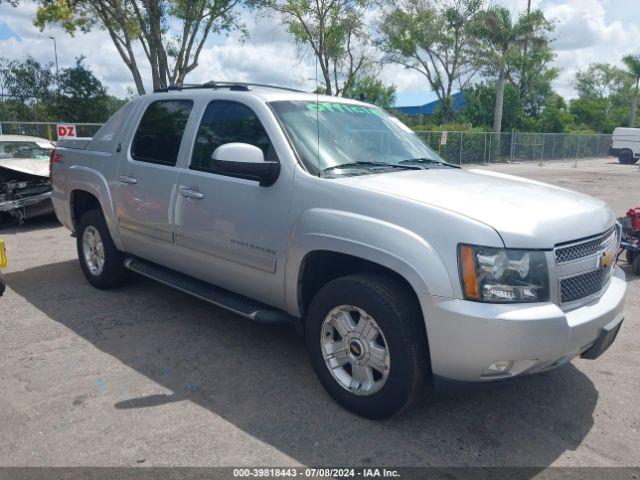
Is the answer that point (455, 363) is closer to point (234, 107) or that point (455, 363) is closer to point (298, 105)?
point (298, 105)

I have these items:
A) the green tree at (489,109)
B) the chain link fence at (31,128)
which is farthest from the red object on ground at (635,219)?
the green tree at (489,109)

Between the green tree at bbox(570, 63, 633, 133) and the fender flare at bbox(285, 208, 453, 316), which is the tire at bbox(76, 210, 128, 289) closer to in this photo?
the fender flare at bbox(285, 208, 453, 316)

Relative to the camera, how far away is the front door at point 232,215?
143 inches

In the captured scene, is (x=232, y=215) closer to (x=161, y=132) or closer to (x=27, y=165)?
(x=161, y=132)

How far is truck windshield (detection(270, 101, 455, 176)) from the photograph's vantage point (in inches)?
144

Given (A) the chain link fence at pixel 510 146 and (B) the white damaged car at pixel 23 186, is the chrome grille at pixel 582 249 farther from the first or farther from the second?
(A) the chain link fence at pixel 510 146

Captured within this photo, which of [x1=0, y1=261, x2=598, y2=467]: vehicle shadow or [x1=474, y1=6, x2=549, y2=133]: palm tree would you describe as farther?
[x1=474, y1=6, x2=549, y2=133]: palm tree

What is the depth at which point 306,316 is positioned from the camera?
355 centimetres

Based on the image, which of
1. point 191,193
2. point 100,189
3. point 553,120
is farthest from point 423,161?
point 553,120

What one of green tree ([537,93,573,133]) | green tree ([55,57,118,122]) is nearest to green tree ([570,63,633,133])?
green tree ([537,93,573,133])

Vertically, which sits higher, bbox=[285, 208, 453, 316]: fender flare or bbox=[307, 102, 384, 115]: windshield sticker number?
bbox=[307, 102, 384, 115]: windshield sticker number

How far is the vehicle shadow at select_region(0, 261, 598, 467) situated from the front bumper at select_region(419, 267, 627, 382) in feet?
0.81

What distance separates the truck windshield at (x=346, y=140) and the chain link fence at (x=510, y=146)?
2108cm

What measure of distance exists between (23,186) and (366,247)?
806 cm
